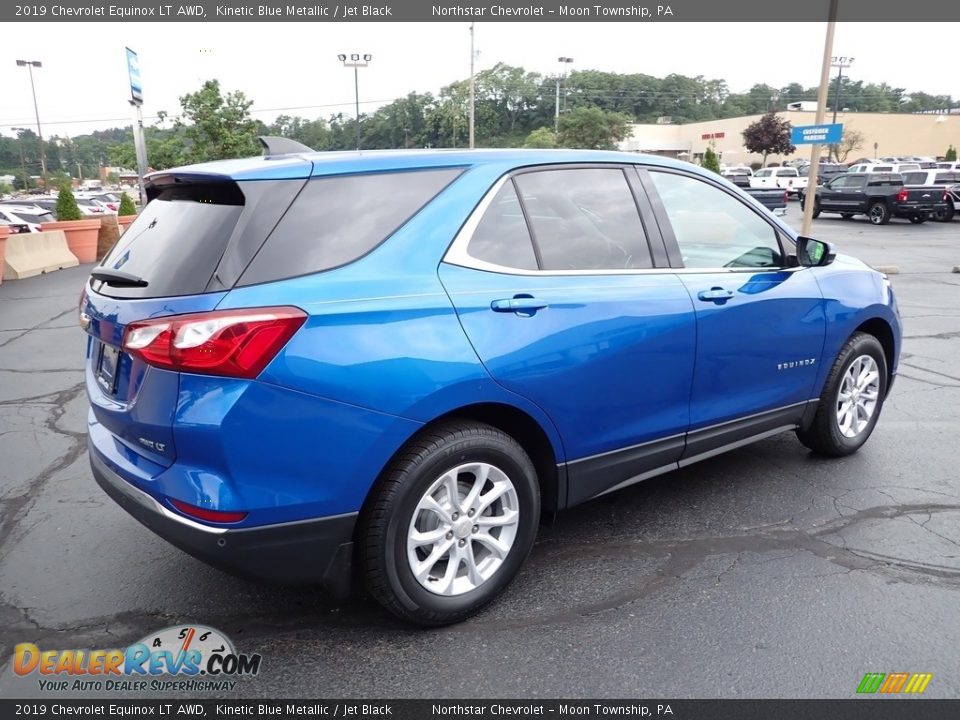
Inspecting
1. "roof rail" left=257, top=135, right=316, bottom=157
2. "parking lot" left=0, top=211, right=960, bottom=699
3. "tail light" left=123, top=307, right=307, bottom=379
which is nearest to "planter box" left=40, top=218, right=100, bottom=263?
"parking lot" left=0, top=211, right=960, bottom=699

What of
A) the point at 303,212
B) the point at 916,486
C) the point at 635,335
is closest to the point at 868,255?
the point at 916,486

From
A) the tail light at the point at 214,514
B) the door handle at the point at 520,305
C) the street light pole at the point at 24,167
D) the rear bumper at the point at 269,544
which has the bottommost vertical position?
the street light pole at the point at 24,167

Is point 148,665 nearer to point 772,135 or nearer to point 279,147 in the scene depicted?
point 279,147

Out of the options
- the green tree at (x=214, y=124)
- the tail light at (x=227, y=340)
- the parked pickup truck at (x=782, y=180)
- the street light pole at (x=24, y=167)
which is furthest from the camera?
the street light pole at (x=24, y=167)

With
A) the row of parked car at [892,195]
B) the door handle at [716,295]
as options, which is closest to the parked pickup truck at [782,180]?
the row of parked car at [892,195]

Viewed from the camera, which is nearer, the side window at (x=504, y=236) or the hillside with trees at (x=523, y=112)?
the side window at (x=504, y=236)

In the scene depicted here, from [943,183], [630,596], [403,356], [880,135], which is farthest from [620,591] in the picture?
[880,135]

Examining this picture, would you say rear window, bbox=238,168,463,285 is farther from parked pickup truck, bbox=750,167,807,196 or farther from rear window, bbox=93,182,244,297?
parked pickup truck, bbox=750,167,807,196

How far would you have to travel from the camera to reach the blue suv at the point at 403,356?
2.39 meters

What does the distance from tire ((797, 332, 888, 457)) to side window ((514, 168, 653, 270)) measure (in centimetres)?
170

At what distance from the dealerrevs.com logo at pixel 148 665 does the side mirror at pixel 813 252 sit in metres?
3.43

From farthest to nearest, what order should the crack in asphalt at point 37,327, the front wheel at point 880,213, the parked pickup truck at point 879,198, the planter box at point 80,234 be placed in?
1. the front wheel at point 880,213
2. the parked pickup truck at point 879,198
3. the planter box at point 80,234
4. the crack in asphalt at point 37,327

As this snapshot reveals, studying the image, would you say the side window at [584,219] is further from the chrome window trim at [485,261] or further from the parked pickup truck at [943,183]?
the parked pickup truck at [943,183]

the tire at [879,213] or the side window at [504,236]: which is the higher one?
the side window at [504,236]
